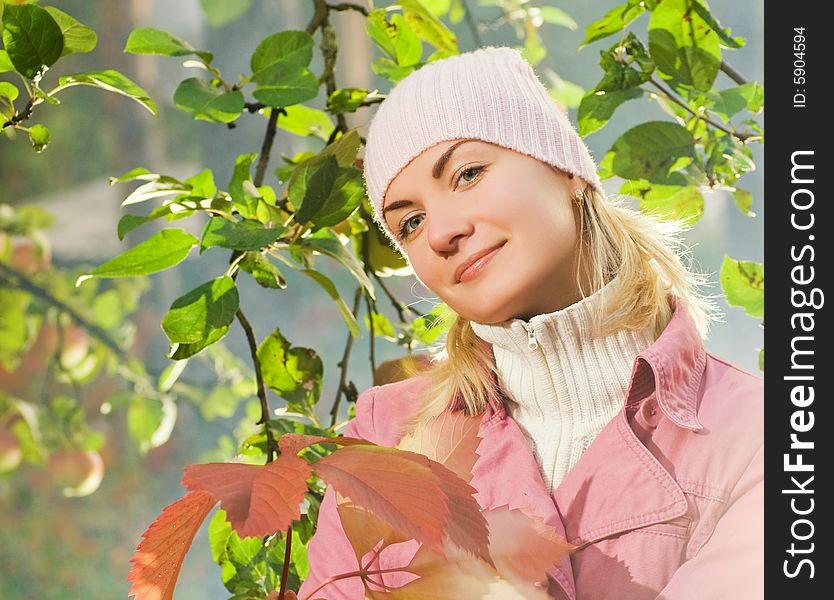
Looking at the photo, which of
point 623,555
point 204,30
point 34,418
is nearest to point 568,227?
point 623,555

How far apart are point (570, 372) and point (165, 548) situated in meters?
0.24

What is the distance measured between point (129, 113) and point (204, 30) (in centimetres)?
15

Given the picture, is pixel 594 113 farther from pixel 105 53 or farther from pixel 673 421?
pixel 105 53

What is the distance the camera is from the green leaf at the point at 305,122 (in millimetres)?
570

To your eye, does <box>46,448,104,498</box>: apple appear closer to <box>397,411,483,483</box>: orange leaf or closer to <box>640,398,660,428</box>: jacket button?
<box>397,411,483,483</box>: orange leaf

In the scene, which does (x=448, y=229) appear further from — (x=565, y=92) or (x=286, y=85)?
(x=565, y=92)

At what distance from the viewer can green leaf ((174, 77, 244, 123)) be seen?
46 cm

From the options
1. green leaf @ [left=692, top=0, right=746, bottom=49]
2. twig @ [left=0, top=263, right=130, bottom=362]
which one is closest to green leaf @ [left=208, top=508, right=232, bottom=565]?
green leaf @ [left=692, top=0, right=746, bottom=49]

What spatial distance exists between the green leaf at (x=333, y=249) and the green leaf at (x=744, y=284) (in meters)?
0.20

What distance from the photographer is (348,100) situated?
54cm

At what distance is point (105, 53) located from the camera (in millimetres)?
1188

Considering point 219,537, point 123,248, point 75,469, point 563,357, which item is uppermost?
point 563,357

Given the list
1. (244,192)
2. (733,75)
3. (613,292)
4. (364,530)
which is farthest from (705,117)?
(364,530)

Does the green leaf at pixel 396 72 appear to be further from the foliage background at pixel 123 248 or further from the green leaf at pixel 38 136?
the foliage background at pixel 123 248
